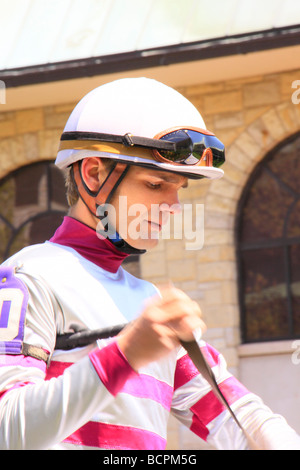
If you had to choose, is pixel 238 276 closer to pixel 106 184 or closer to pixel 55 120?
pixel 55 120

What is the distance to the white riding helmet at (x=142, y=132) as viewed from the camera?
2471 millimetres

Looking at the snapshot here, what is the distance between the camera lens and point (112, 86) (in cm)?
267

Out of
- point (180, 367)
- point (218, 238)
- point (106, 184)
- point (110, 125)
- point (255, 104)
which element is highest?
point (255, 104)

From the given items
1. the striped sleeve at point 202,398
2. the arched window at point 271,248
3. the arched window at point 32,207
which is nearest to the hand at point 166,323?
the striped sleeve at point 202,398

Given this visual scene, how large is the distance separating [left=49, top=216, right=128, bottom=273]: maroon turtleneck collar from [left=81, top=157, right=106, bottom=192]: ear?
0.38 ft

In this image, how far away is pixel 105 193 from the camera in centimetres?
255

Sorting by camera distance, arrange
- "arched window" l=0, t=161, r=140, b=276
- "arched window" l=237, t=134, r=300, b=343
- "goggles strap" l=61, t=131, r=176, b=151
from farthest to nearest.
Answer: "arched window" l=0, t=161, r=140, b=276
"arched window" l=237, t=134, r=300, b=343
"goggles strap" l=61, t=131, r=176, b=151

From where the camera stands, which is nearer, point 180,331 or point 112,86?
point 180,331

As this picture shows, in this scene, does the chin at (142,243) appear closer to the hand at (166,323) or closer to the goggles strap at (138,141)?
the goggles strap at (138,141)

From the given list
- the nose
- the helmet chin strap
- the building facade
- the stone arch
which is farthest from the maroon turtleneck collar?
the stone arch

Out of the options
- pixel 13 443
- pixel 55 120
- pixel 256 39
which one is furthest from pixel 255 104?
pixel 13 443

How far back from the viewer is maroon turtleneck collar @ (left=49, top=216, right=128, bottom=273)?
2564 mm

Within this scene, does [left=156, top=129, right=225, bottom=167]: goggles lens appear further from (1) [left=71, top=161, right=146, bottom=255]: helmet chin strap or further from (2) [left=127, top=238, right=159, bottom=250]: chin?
(2) [left=127, top=238, right=159, bottom=250]: chin

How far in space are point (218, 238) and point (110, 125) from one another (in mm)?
6814
